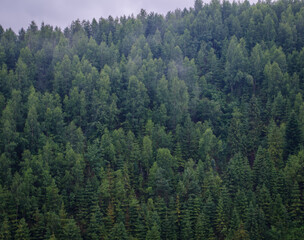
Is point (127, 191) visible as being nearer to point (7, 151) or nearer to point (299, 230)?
point (7, 151)

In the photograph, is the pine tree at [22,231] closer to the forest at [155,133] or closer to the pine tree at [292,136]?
the forest at [155,133]

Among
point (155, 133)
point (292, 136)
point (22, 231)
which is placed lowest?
point (22, 231)

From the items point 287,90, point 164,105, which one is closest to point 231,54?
point 287,90

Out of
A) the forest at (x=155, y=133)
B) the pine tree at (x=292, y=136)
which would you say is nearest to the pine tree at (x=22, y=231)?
the forest at (x=155, y=133)

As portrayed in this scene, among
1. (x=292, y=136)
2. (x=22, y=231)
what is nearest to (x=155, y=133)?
(x=292, y=136)

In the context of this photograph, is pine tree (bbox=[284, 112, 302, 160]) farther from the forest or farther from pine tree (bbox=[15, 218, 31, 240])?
pine tree (bbox=[15, 218, 31, 240])

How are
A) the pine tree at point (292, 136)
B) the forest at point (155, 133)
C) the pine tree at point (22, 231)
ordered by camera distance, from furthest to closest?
the pine tree at point (292, 136) < the forest at point (155, 133) < the pine tree at point (22, 231)

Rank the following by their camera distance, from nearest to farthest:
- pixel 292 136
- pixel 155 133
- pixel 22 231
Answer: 1. pixel 22 231
2. pixel 292 136
3. pixel 155 133

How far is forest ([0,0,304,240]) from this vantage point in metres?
69.1

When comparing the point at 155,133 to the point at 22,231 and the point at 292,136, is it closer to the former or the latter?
the point at 292,136

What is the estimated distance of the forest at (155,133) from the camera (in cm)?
6912

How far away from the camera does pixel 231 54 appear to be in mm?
114125

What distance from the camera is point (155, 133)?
289ft

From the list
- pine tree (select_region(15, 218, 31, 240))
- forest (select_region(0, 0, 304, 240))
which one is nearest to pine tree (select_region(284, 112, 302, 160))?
forest (select_region(0, 0, 304, 240))
